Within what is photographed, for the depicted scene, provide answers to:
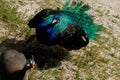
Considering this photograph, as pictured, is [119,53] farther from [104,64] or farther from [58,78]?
[58,78]

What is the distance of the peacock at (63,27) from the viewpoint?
18.1 ft

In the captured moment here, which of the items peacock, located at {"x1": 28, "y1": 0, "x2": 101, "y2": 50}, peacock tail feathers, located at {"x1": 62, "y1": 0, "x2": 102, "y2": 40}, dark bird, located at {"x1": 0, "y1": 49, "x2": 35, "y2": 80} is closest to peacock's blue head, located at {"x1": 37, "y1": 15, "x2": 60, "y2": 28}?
peacock, located at {"x1": 28, "y1": 0, "x2": 101, "y2": 50}

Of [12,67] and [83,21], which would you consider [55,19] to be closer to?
[83,21]

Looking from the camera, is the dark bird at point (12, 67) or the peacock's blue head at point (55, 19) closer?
the dark bird at point (12, 67)

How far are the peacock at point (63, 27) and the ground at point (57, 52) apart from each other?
44 centimetres

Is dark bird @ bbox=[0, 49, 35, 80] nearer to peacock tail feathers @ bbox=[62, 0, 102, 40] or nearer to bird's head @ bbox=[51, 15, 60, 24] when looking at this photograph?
bird's head @ bbox=[51, 15, 60, 24]

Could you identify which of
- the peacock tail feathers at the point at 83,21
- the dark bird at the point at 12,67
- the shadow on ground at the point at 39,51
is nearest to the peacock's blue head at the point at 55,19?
the peacock tail feathers at the point at 83,21

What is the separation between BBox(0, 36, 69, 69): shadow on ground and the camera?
604cm

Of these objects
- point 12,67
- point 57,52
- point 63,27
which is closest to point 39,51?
point 57,52

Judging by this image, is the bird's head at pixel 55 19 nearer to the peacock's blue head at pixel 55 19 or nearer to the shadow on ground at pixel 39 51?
the peacock's blue head at pixel 55 19

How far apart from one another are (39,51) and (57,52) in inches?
13.8

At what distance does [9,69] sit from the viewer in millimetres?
4406

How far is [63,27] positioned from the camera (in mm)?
5645

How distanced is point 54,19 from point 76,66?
1125 millimetres
